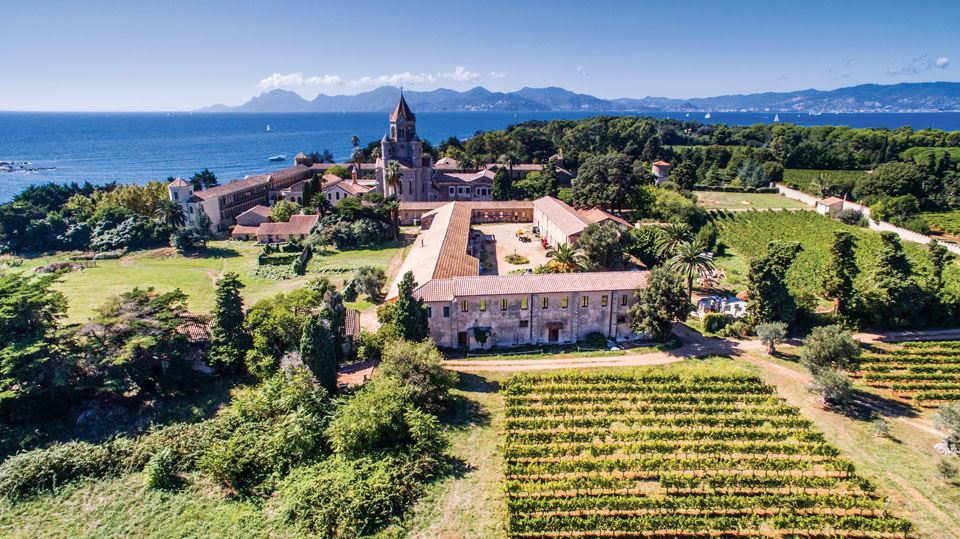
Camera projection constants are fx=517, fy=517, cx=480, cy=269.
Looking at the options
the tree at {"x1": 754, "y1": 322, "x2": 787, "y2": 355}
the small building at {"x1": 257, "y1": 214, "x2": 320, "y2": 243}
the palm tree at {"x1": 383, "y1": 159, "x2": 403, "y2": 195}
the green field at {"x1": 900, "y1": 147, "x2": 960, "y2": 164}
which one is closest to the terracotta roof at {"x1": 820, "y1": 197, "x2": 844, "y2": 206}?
the green field at {"x1": 900, "y1": 147, "x2": 960, "y2": 164}

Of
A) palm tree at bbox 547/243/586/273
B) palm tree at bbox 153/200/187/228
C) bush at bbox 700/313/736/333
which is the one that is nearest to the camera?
bush at bbox 700/313/736/333

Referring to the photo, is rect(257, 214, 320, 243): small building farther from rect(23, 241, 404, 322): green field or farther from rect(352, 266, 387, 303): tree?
rect(352, 266, 387, 303): tree

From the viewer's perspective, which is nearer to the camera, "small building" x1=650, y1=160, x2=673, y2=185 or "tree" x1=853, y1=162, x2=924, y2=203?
"tree" x1=853, y1=162, x2=924, y2=203

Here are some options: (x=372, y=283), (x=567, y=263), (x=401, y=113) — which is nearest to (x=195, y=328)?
(x=372, y=283)

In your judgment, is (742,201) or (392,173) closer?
(392,173)

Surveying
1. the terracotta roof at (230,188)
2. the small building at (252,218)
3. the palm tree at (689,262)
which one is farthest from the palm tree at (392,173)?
the palm tree at (689,262)

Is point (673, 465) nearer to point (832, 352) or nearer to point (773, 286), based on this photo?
point (832, 352)
